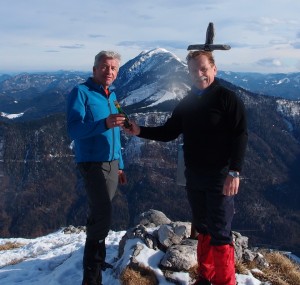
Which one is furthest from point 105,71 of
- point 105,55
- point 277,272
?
point 277,272

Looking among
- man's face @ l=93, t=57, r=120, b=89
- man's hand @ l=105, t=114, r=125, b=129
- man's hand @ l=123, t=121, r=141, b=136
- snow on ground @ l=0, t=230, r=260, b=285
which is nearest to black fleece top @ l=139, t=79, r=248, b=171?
man's hand @ l=123, t=121, r=141, b=136

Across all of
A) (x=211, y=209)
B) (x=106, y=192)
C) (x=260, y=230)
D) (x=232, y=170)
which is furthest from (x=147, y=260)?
(x=260, y=230)

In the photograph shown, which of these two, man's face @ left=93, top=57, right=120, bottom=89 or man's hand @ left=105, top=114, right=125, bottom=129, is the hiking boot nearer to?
man's hand @ left=105, top=114, right=125, bottom=129

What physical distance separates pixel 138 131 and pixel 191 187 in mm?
1619

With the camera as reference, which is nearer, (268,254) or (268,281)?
(268,281)

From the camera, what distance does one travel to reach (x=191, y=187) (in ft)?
25.3

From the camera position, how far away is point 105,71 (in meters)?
8.02

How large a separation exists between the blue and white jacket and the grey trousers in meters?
0.17

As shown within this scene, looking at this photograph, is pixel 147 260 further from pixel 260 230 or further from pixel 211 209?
pixel 260 230

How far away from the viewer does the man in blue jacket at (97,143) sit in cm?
753

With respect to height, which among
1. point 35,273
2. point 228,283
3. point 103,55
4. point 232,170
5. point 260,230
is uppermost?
point 103,55

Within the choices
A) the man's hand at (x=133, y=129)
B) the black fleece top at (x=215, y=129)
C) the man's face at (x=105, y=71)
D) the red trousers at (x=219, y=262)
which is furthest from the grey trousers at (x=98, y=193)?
the red trousers at (x=219, y=262)

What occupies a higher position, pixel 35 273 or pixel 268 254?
pixel 268 254

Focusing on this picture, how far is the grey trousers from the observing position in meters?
8.07
